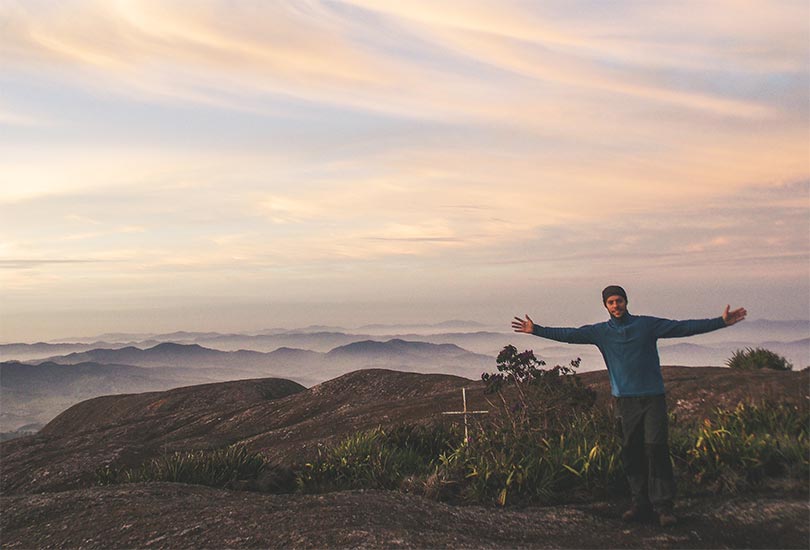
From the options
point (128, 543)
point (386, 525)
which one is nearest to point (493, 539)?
point (386, 525)

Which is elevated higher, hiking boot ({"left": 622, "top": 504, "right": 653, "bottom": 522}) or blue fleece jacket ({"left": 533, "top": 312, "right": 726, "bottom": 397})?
blue fleece jacket ({"left": 533, "top": 312, "right": 726, "bottom": 397})

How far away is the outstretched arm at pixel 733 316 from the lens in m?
8.76

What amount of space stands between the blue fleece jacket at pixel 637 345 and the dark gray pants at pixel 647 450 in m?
0.16

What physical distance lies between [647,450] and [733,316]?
1.77m


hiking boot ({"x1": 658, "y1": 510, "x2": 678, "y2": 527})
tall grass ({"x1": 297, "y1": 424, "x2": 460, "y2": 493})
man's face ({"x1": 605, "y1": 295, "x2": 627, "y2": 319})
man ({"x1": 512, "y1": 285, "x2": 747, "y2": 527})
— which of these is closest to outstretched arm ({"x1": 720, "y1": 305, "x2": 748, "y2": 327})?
man ({"x1": 512, "y1": 285, "x2": 747, "y2": 527})

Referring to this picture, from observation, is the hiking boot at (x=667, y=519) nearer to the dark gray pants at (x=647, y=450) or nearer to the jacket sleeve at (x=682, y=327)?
the dark gray pants at (x=647, y=450)

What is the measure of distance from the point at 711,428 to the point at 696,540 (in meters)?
3.29

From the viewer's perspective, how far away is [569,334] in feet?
31.6

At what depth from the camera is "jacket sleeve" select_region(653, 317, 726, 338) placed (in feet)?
29.3

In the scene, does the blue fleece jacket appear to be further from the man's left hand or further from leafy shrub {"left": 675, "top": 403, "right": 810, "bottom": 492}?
leafy shrub {"left": 675, "top": 403, "right": 810, "bottom": 492}

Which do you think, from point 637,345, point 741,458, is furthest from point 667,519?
point 741,458

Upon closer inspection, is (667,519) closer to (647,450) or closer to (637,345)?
(647,450)

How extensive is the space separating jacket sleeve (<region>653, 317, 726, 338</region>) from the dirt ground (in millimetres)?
2088

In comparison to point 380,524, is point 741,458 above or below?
above
